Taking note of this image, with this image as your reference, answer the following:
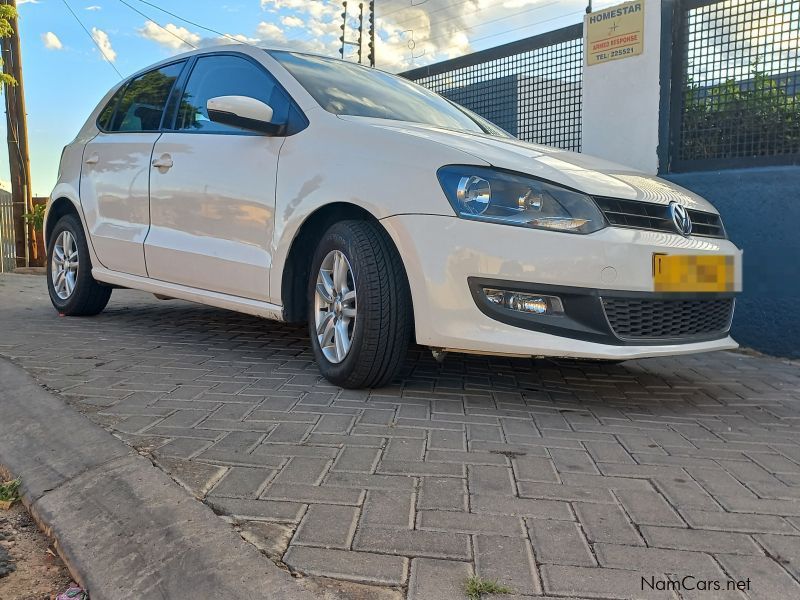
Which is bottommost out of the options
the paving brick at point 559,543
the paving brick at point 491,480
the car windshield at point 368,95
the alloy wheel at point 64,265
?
the paving brick at point 559,543

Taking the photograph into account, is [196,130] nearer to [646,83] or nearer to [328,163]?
[328,163]

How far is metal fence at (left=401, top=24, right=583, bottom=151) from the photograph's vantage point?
659 centimetres

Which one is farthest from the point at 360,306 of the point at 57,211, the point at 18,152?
the point at 18,152

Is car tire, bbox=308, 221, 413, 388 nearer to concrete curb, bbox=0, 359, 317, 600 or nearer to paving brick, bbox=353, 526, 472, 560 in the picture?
concrete curb, bbox=0, 359, 317, 600

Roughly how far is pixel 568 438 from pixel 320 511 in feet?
3.81

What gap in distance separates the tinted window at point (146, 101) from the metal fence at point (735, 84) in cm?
386

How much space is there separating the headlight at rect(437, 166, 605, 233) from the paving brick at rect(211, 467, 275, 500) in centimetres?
135

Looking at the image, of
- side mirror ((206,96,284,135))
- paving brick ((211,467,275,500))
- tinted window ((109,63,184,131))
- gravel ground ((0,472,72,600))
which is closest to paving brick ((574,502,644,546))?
paving brick ((211,467,275,500))

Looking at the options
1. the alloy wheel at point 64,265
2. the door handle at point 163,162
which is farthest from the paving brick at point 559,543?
the alloy wheel at point 64,265

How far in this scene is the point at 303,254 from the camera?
3.66 m

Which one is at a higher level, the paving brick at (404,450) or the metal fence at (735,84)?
the metal fence at (735,84)

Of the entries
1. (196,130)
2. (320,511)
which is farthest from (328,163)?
(320,511)

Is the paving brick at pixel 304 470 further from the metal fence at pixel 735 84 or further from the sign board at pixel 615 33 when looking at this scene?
the sign board at pixel 615 33

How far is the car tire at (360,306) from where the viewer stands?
312 centimetres
